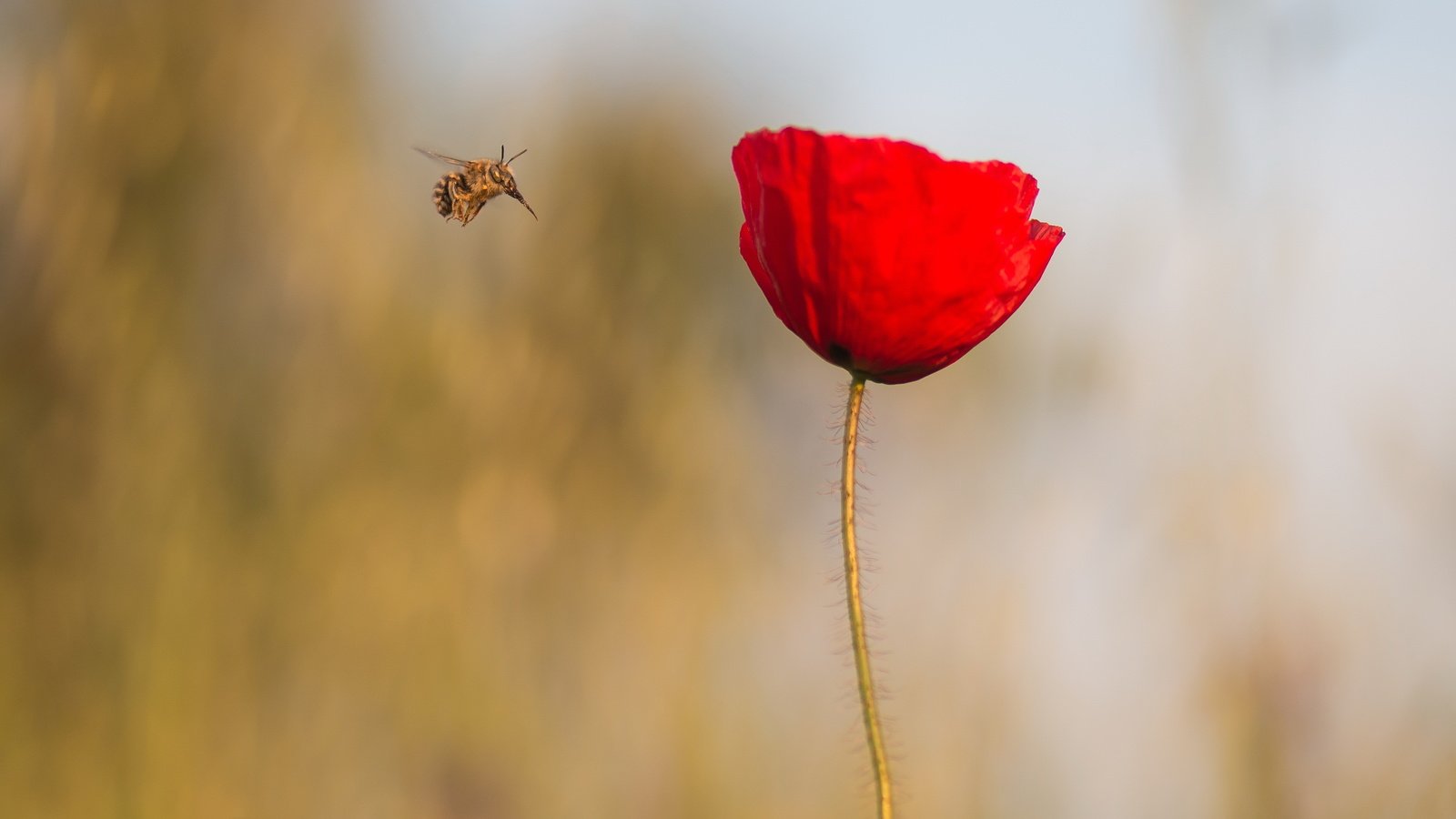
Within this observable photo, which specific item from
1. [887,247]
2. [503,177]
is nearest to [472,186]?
[503,177]

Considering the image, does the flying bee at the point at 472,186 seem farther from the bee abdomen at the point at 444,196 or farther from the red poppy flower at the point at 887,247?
the red poppy flower at the point at 887,247

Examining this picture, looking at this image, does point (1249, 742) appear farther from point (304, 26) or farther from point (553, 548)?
point (304, 26)

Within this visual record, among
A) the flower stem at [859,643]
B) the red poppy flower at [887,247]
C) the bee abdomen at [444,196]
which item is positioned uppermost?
the bee abdomen at [444,196]

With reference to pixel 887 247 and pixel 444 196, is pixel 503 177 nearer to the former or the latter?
pixel 444 196

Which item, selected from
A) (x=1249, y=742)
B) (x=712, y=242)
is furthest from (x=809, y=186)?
(x=712, y=242)

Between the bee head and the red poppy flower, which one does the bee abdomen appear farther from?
the red poppy flower

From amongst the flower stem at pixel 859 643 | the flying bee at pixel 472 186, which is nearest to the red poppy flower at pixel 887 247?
the flower stem at pixel 859 643

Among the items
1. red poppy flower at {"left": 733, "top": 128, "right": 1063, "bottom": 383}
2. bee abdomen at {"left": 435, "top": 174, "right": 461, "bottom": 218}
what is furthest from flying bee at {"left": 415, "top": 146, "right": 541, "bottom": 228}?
red poppy flower at {"left": 733, "top": 128, "right": 1063, "bottom": 383}
